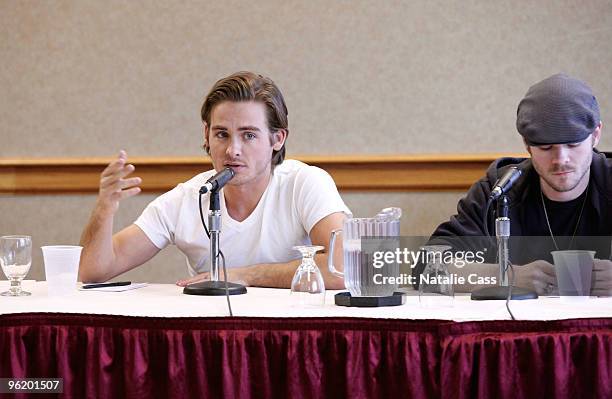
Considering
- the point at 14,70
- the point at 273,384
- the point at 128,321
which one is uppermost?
the point at 14,70

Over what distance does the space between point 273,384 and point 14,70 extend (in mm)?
2450

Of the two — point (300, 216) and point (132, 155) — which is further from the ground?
point (132, 155)

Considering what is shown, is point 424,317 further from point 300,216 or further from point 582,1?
point 582,1

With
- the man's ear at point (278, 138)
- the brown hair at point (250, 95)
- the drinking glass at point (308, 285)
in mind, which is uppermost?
the brown hair at point (250, 95)

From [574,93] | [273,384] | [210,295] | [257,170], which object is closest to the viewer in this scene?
[273,384]

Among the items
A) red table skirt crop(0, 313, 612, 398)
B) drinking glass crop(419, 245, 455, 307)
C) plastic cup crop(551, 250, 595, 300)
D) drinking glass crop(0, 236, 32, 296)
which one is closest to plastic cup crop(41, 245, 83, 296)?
drinking glass crop(0, 236, 32, 296)

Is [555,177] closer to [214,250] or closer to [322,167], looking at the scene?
[214,250]

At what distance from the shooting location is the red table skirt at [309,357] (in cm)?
144

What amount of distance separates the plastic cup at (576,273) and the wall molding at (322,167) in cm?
160

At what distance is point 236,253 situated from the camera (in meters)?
2.52

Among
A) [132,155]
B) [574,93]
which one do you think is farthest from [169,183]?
[574,93]

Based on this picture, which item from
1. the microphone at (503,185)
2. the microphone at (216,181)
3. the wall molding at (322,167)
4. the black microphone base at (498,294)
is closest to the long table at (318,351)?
the black microphone base at (498,294)

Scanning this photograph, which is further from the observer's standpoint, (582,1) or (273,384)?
(582,1)

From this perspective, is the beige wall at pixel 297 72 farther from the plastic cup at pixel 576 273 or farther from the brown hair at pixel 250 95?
the plastic cup at pixel 576 273
